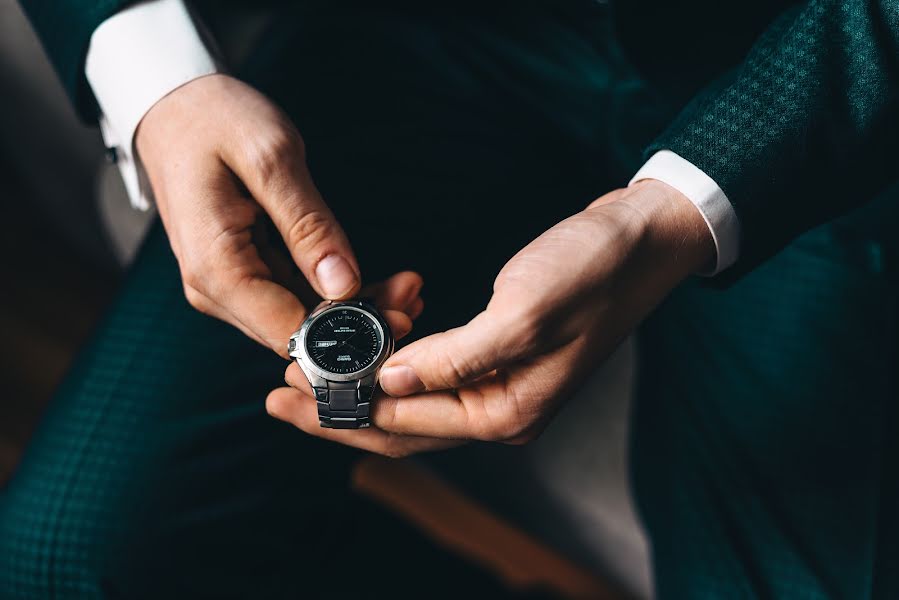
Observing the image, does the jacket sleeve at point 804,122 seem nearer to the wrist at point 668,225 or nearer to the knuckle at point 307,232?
the wrist at point 668,225

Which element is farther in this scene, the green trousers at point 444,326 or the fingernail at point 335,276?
the green trousers at point 444,326

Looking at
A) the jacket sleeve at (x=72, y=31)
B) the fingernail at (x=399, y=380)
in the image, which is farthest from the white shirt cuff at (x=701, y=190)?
the jacket sleeve at (x=72, y=31)

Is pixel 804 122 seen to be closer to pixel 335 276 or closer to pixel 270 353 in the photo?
pixel 335 276

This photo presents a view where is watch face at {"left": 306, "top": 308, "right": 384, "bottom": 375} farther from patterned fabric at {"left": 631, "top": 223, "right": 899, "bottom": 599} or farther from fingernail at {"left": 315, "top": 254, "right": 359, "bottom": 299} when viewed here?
patterned fabric at {"left": 631, "top": 223, "right": 899, "bottom": 599}

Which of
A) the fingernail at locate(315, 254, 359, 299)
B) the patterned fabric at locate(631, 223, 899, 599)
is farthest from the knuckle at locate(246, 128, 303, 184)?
the patterned fabric at locate(631, 223, 899, 599)

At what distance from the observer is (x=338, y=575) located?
57.1 inches

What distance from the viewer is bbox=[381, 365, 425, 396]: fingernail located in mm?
771

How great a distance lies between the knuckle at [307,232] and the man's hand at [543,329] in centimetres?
15

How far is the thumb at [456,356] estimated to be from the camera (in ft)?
2.35

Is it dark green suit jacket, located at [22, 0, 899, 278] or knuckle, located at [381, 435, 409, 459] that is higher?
dark green suit jacket, located at [22, 0, 899, 278]

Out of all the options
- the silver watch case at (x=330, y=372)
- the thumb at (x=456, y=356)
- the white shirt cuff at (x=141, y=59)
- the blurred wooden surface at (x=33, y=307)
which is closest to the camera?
the thumb at (x=456, y=356)

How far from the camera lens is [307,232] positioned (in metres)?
0.85

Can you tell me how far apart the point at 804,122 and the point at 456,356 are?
45cm

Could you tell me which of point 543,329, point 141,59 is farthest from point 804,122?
point 141,59
